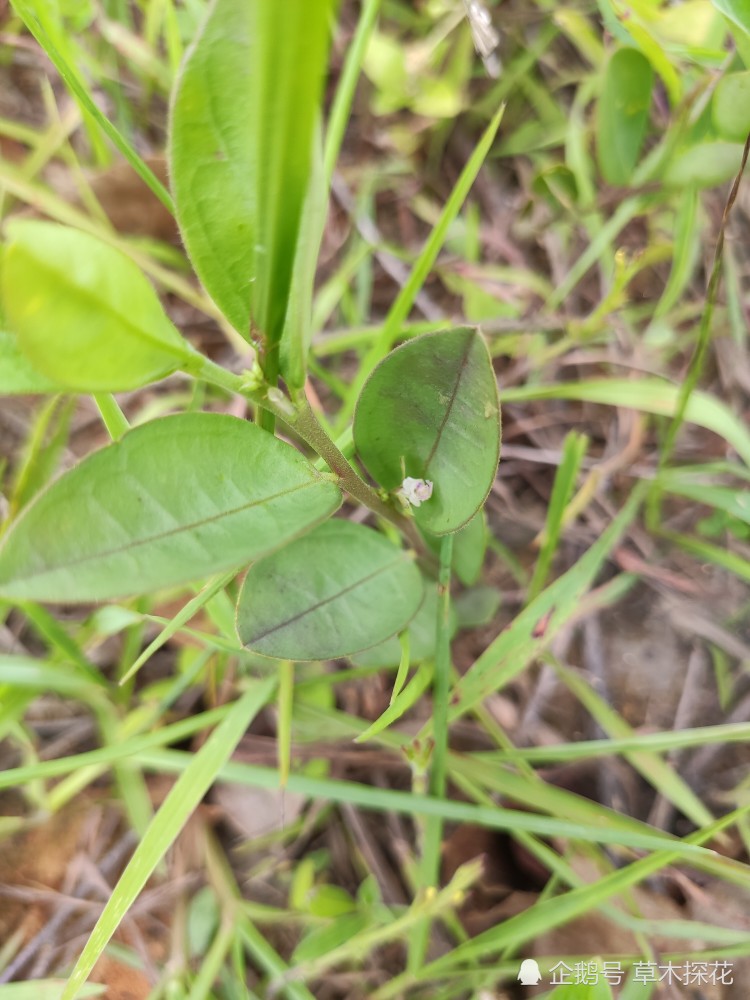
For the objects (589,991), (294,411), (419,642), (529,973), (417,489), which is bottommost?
(529,973)

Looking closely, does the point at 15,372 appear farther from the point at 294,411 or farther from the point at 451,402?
the point at 451,402

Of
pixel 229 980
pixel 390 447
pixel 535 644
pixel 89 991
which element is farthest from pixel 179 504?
pixel 229 980

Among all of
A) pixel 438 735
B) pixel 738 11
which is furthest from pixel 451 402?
pixel 738 11

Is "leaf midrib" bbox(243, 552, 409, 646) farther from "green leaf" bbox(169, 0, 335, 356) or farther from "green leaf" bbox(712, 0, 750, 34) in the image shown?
"green leaf" bbox(712, 0, 750, 34)

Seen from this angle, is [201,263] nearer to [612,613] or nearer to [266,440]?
[266,440]

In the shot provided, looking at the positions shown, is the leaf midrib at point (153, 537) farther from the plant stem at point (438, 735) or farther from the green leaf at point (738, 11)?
the green leaf at point (738, 11)

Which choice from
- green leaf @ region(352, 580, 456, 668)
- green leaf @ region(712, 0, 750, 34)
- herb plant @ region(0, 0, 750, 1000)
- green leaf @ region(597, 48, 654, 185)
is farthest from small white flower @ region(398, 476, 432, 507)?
green leaf @ region(597, 48, 654, 185)
